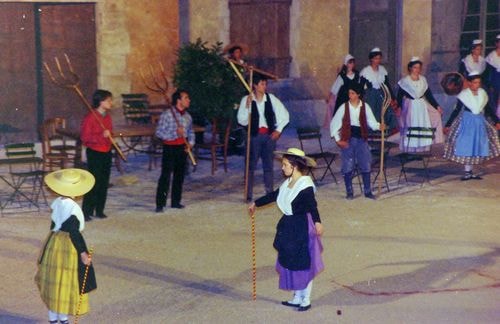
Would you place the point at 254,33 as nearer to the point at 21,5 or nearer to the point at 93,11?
the point at 93,11

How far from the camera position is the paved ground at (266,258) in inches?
358

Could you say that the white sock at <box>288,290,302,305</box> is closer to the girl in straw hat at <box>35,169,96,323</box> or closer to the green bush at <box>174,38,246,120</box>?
the girl in straw hat at <box>35,169,96,323</box>

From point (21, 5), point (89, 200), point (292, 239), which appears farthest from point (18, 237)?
point (21, 5)

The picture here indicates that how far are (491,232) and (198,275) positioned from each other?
13.2ft

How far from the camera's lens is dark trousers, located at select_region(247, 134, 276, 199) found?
13594mm

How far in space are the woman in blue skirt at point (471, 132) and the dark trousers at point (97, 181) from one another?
5775mm

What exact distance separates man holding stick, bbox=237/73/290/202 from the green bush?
75.0 inches

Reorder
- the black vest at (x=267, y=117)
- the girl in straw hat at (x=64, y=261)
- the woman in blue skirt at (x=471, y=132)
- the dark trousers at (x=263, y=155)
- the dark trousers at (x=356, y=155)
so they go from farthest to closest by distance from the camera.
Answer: the woman in blue skirt at (x=471, y=132), the dark trousers at (x=356, y=155), the dark trousers at (x=263, y=155), the black vest at (x=267, y=117), the girl in straw hat at (x=64, y=261)

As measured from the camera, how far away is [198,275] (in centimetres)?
1024

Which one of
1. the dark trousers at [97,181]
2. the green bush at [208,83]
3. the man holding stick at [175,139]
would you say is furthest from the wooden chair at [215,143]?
the dark trousers at [97,181]

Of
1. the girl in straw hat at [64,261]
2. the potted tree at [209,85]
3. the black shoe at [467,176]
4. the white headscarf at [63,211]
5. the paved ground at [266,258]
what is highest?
the potted tree at [209,85]

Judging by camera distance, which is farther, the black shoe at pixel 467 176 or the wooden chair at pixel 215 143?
the wooden chair at pixel 215 143

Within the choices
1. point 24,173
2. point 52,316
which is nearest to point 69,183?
point 52,316

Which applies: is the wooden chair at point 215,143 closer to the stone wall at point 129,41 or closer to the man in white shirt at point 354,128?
the man in white shirt at point 354,128
